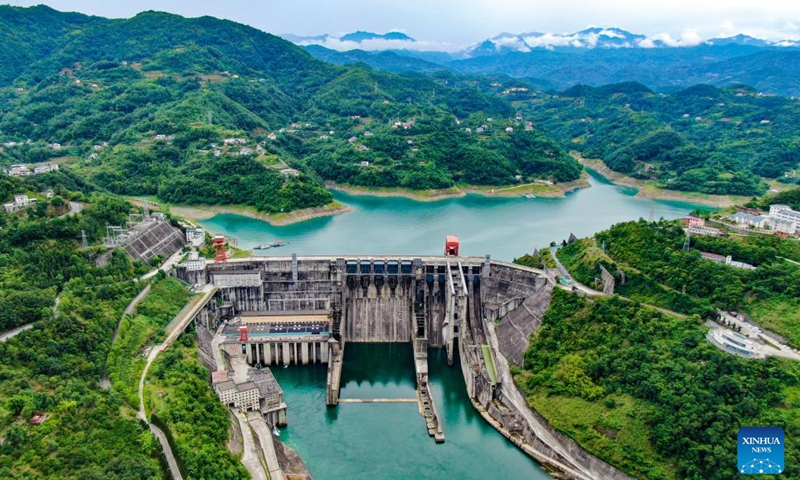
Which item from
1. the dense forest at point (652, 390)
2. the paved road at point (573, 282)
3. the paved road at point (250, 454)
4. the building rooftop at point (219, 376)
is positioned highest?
the paved road at point (573, 282)

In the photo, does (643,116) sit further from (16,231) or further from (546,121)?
(16,231)

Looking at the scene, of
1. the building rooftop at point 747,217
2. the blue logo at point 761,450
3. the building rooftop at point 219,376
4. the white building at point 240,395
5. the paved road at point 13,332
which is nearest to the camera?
the blue logo at point 761,450

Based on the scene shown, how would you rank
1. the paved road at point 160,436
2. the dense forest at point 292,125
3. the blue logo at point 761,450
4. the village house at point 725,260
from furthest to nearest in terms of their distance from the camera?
the dense forest at point 292,125, the village house at point 725,260, the paved road at point 160,436, the blue logo at point 761,450

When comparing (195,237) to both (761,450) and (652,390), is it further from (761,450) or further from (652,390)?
(761,450)

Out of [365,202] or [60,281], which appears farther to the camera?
[365,202]

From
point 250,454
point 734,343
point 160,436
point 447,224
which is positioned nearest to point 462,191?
point 447,224

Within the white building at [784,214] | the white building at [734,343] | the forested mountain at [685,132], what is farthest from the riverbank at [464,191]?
the white building at [734,343]

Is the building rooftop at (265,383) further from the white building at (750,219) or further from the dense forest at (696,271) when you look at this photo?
the white building at (750,219)

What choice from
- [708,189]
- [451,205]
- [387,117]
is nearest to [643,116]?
[708,189]

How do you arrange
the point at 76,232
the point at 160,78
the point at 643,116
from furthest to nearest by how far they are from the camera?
the point at 643,116 → the point at 160,78 → the point at 76,232
